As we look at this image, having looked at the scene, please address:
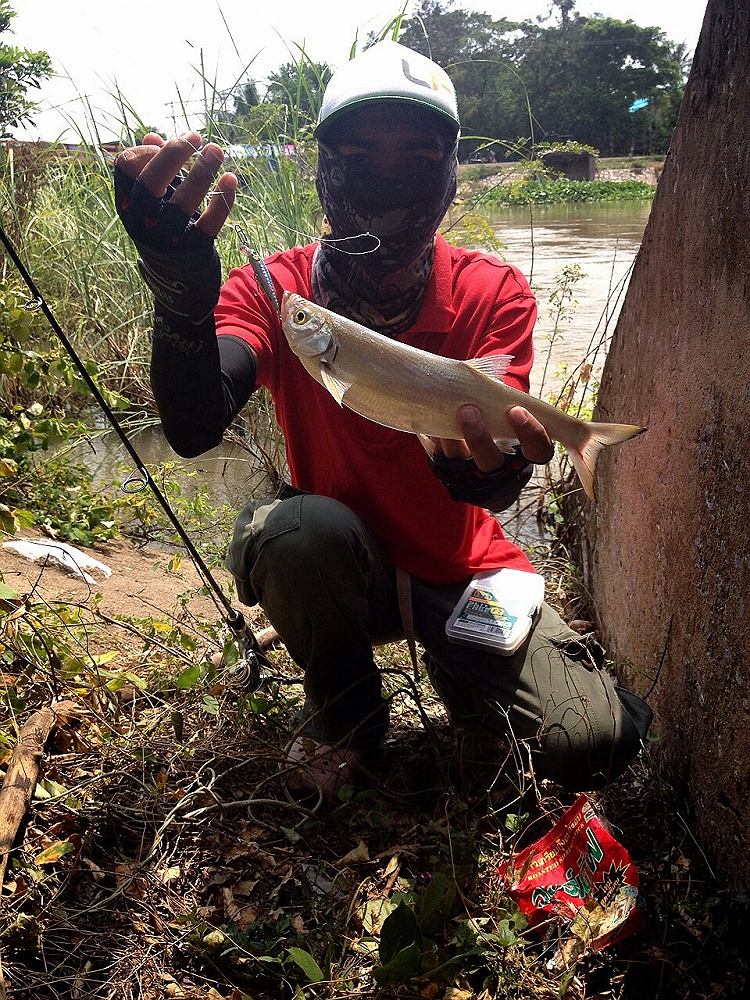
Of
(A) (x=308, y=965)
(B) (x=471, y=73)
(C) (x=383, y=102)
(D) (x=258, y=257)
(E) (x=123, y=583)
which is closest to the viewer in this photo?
(A) (x=308, y=965)

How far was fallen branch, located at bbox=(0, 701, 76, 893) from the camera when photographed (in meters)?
1.90

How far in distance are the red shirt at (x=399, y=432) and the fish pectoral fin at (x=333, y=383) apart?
0.58 m

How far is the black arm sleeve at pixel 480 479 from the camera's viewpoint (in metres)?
2.12

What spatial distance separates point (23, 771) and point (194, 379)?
3.49 ft

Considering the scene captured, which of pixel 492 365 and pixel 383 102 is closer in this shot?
pixel 492 365

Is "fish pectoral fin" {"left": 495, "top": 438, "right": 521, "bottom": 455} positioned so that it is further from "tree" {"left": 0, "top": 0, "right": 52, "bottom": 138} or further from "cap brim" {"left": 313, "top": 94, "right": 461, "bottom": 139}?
"tree" {"left": 0, "top": 0, "right": 52, "bottom": 138}

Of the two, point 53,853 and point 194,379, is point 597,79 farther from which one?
point 53,853

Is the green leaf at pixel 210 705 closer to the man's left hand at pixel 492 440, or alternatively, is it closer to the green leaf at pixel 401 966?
the green leaf at pixel 401 966

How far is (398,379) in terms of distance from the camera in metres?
1.93

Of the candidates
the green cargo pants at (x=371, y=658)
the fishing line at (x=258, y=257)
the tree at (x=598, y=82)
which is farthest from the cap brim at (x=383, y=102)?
the tree at (x=598, y=82)

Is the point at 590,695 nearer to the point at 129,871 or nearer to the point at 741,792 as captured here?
the point at 741,792

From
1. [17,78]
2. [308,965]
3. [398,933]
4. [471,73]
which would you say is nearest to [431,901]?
[398,933]

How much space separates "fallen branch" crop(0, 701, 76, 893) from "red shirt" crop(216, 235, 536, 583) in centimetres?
104

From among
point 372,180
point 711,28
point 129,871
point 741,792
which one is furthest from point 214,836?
point 711,28
